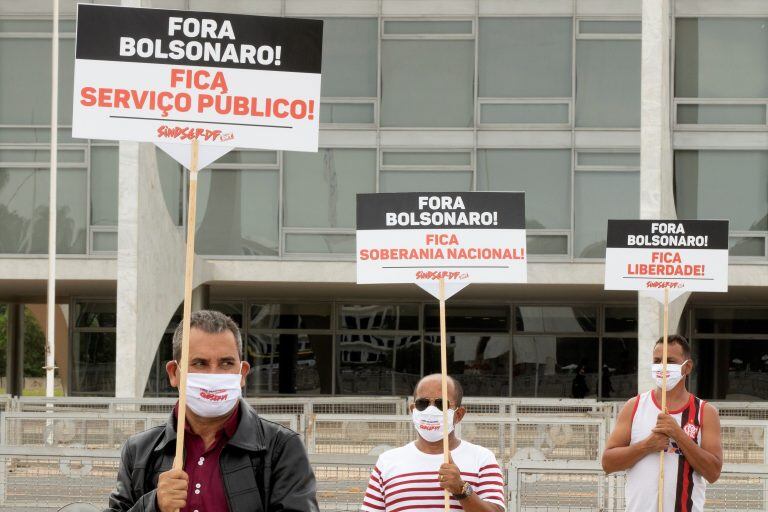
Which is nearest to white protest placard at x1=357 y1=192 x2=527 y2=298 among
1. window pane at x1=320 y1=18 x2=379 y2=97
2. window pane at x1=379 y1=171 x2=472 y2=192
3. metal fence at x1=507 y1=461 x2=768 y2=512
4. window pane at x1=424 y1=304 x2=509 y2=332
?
metal fence at x1=507 y1=461 x2=768 y2=512

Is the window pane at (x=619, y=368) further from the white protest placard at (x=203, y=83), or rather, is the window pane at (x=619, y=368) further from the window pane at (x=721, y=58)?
the white protest placard at (x=203, y=83)

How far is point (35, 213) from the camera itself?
81.4 ft

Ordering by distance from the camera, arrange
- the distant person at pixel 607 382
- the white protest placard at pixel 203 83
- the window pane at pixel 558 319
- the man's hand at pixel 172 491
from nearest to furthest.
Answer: the man's hand at pixel 172 491 → the white protest placard at pixel 203 83 → the distant person at pixel 607 382 → the window pane at pixel 558 319

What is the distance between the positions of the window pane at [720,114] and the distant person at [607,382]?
19.9 ft

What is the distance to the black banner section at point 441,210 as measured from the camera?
786 centimetres

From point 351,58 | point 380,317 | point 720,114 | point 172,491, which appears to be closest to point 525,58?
point 351,58

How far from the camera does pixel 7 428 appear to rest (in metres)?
13.6

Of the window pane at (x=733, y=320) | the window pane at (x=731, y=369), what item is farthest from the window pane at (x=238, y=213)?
the window pane at (x=731, y=369)

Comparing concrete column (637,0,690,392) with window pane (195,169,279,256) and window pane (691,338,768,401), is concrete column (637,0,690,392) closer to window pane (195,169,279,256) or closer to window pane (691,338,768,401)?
window pane (691,338,768,401)

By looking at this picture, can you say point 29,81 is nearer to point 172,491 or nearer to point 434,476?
point 434,476

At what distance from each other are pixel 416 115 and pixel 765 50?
20.9 ft

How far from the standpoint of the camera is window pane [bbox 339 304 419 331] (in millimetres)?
28625

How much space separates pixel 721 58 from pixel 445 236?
59.1 ft

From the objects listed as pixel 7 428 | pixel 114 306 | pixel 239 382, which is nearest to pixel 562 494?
pixel 239 382
